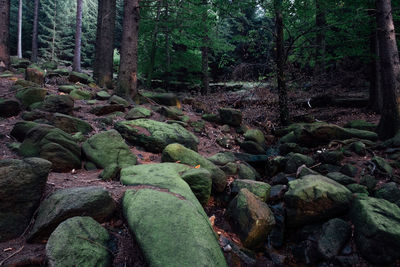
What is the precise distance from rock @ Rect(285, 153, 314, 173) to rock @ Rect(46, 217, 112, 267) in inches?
185

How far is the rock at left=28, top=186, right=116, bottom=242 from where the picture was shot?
2.38 meters

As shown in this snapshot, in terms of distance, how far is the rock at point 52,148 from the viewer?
145 inches

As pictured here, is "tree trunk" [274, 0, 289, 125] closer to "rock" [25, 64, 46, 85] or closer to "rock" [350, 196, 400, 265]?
"rock" [350, 196, 400, 265]

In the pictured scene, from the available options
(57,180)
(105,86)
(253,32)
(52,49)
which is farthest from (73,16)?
(57,180)

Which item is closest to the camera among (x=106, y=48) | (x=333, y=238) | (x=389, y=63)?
(x=333, y=238)

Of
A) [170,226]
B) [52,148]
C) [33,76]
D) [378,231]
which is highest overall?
[33,76]

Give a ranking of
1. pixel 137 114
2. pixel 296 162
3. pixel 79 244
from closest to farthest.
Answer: pixel 79 244 → pixel 296 162 → pixel 137 114

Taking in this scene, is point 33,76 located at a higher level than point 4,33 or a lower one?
lower

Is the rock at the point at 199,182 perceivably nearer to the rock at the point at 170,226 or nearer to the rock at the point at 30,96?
the rock at the point at 170,226

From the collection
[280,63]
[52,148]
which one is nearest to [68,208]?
[52,148]

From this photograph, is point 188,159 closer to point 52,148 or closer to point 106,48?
point 52,148

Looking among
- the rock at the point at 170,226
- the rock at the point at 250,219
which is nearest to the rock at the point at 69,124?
the rock at the point at 170,226

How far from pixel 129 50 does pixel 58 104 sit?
3420 millimetres

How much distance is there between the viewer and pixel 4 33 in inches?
335
